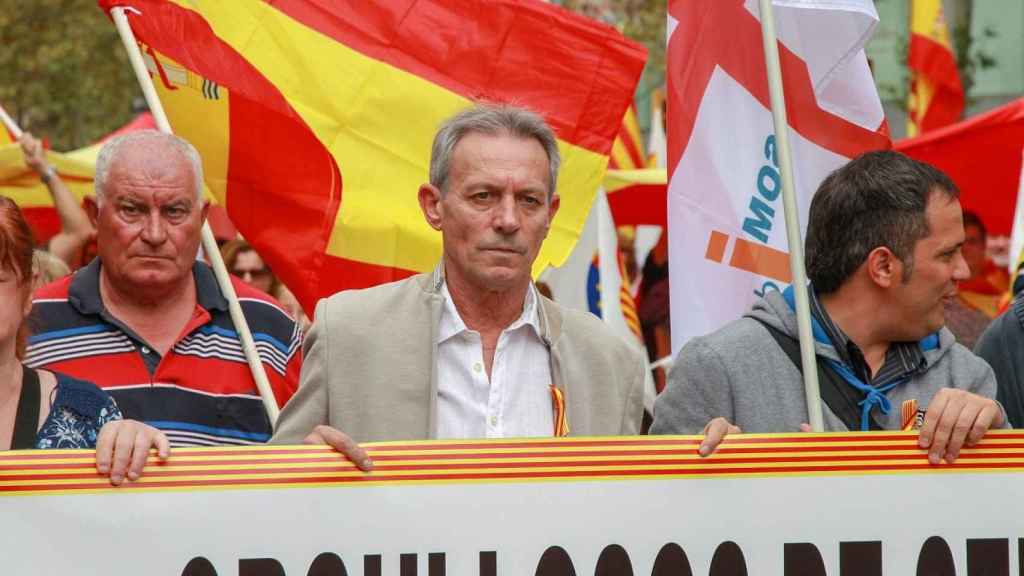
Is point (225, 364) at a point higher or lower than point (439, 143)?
lower

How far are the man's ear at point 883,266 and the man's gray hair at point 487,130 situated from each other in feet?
2.41

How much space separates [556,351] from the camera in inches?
151

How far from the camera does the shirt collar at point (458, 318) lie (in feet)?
12.5

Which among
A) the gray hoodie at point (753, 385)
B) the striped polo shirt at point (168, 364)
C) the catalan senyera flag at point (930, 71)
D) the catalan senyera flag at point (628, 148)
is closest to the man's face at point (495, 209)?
the gray hoodie at point (753, 385)

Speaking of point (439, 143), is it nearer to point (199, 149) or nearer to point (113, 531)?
point (113, 531)

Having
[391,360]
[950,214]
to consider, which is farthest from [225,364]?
[950,214]

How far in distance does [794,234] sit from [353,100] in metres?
2.10

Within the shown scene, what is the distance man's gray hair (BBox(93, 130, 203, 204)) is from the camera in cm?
462

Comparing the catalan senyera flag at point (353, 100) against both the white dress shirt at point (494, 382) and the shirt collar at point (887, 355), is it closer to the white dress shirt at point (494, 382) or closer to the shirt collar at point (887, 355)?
the white dress shirt at point (494, 382)

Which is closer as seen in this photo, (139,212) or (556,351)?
(556,351)

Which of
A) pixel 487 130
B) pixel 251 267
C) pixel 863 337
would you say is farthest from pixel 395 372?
pixel 251 267

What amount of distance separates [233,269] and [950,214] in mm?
4494

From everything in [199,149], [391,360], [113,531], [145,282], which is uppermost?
[199,149]

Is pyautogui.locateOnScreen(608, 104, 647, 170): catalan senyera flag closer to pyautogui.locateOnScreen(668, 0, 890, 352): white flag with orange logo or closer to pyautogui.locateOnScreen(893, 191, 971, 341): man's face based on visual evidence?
pyautogui.locateOnScreen(668, 0, 890, 352): white flag with orange logo
